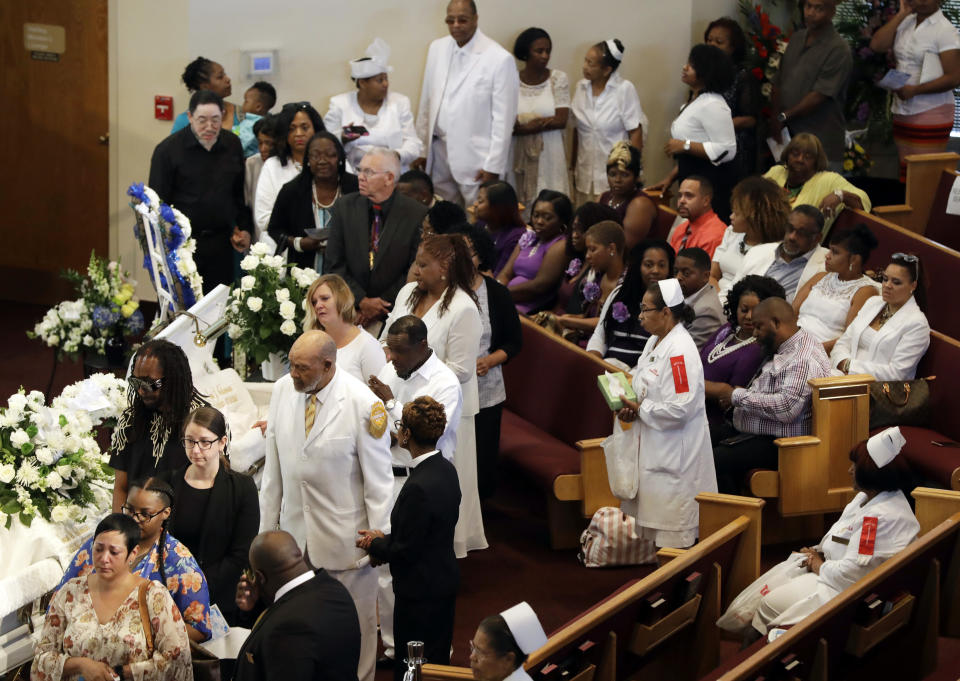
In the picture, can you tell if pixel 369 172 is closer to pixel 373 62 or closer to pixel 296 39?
pixel 373 62

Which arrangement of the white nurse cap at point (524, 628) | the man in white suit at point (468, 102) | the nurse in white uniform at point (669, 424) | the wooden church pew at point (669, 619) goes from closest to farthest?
the white nurse cap at point (524, 628), the wooden church pew at point (669, 619), the nurse in white uniform at point (669, 424), the man in white suit at point (468, 102)

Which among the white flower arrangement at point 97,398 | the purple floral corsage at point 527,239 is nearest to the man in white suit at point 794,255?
the purple floral corsage at point 527,239

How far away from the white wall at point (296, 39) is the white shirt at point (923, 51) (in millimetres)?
1977

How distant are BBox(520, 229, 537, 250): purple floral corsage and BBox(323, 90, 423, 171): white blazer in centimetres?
143

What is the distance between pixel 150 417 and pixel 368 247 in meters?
2.21

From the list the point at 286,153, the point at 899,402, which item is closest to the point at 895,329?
the point at 899,402

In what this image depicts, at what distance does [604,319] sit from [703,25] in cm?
457

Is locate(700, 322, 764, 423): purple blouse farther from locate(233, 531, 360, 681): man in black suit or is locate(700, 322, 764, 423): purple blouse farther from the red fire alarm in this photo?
the red fire alarm

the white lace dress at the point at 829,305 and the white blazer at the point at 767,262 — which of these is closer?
the white lace dress at the point at 829,305

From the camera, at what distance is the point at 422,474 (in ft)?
15.0

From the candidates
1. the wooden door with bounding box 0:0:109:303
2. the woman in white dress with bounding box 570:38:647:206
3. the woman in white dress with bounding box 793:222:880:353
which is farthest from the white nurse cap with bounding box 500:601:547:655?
the wooden door with bounding box 0:0:109:303

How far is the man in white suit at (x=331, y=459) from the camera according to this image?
15.9 feet

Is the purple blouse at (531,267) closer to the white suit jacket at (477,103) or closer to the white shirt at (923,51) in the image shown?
the white suit jacket at (477,103)

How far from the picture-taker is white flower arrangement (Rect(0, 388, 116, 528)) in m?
4.82
